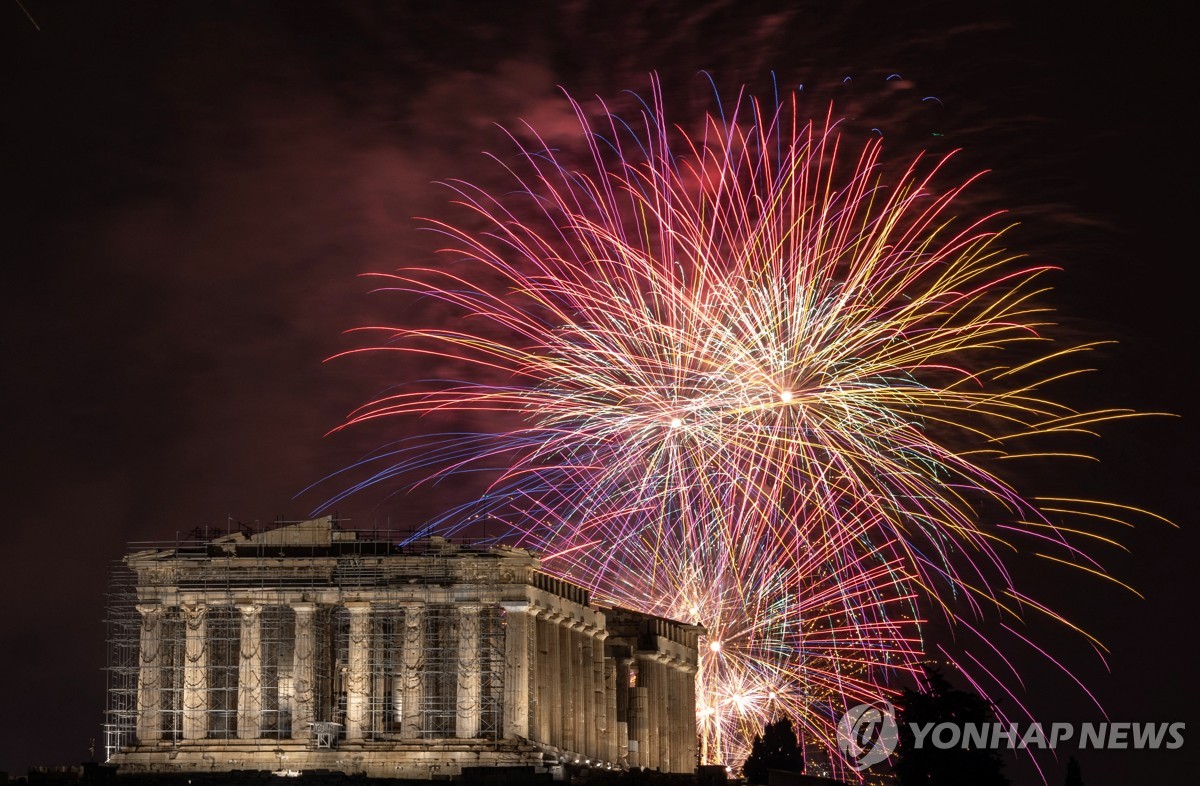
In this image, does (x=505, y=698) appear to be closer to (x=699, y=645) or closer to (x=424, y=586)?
(x=424, y=586)

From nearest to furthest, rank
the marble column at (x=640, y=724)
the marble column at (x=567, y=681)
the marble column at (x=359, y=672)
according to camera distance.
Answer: the marble column at (x=359, y=672), the marble column at (x=567, y=681), the marble column at (x=640, y=724)

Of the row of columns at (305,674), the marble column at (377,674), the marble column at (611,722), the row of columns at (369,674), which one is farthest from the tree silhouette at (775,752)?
the marble column at (377,674)

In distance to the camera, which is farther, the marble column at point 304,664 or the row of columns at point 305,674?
the marble column at point 304,664

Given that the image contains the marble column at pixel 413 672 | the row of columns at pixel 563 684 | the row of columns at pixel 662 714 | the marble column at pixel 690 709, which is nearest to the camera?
the marble column at pixel 413 672

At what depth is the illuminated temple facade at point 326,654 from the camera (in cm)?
11050

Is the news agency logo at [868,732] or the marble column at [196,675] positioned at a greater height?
the marble column at [196,675]

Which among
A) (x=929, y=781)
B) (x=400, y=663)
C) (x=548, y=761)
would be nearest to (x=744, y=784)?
(x=548, y=761)

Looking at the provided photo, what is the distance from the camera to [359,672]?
112m

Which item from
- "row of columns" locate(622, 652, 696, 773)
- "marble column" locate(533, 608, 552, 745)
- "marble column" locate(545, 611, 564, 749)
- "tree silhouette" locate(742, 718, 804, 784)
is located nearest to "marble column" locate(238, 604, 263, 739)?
"marble column" locate(533, 608, 552, 745)

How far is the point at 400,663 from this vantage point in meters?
113

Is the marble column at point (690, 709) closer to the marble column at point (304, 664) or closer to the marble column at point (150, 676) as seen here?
the marble column at point (304, 664)

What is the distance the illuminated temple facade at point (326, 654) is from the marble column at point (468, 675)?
2.8 inches

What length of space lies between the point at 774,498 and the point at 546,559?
20.7 meters

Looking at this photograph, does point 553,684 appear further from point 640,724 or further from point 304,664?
point 640,724
